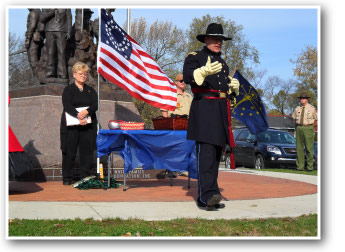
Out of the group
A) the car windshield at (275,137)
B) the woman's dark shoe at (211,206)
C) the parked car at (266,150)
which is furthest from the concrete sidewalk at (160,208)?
the car windshield at (275,137)

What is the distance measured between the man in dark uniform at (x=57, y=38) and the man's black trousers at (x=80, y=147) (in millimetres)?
2085

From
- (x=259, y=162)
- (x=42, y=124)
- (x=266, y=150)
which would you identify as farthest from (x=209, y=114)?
(x=259, y=162)

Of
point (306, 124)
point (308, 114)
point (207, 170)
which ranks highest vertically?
point (308, 114)

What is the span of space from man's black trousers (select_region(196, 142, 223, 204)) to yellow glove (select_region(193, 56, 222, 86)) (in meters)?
0.83

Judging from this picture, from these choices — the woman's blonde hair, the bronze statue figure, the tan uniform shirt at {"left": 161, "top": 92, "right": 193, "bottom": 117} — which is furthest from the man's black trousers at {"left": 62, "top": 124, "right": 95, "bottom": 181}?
the bronze statue figure

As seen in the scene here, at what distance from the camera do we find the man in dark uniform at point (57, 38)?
10.3 metres

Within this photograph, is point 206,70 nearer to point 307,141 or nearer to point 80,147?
point 80,147

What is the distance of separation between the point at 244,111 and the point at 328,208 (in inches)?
144

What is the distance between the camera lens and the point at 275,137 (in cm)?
1831

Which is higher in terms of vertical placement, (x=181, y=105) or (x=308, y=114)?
(x=181, y=105)

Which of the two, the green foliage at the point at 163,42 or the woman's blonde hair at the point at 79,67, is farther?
the green foliage at the point at 163,42

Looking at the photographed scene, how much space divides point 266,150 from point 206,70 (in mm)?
11925

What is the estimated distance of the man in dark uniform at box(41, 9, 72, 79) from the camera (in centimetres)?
1026

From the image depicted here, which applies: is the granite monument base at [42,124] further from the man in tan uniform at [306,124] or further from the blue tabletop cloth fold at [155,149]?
the man in tan uniform at [306,124]
